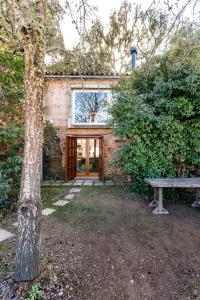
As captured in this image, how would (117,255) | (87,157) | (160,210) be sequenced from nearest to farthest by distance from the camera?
(117,255) < (160,210) < (87,157)

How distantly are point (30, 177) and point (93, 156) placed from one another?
304 inches

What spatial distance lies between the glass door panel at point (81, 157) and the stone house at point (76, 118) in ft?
1.79

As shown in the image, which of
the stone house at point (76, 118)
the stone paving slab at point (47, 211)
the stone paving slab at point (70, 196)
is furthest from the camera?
the stone house at point (76, 118)

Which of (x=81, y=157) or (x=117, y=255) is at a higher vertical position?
(x=81, y=157)

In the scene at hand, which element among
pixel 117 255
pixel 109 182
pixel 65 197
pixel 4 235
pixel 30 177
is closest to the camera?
pixel 30 177

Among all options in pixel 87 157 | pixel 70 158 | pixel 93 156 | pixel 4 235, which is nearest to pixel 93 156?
pixel 93 156

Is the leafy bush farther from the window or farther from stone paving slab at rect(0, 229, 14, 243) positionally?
stone paving slab at rect(0, 229, 14, 243)

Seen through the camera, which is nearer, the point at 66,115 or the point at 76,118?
the point at 66,115

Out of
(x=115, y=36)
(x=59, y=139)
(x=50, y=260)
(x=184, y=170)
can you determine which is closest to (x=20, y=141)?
(x=59, y=139)

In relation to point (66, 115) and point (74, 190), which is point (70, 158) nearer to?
point (66, 115)

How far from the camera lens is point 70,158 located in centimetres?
921

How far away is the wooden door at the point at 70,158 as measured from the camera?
29.4 ft

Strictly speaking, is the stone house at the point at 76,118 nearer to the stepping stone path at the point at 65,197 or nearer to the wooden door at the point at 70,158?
the wooden door at the point at 70,158

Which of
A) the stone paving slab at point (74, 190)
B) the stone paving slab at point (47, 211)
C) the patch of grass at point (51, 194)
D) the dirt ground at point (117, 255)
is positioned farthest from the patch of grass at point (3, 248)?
the stone paving slab at point (74, 190)
